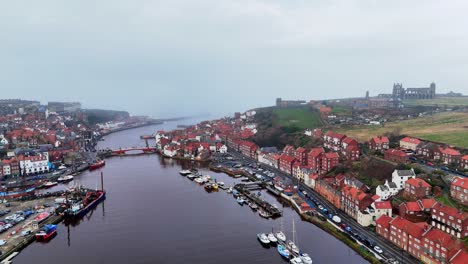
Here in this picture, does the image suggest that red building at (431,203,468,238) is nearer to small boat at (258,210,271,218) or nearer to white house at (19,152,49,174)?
small boat at (258,210,271,218)

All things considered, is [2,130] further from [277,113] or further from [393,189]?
[393,189]

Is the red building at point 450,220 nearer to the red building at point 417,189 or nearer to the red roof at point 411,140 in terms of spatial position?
the red building at point 417,189

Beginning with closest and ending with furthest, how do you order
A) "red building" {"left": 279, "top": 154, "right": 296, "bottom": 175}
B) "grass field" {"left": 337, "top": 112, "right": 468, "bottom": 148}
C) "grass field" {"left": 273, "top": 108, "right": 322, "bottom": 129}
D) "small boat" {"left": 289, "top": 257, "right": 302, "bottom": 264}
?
"small boat" {"left": 289, "top": 257, "right": 302, "bottom": 264} → "red building" {"left": 279, "top": 154, "right": 296, "bottom": 175} → "grass field" {"left": 337, "top": 112, "right": 468, "bottom": 148} → "grass field" {"left": 273, "top": 108, "right": 322, "bottom": 129}

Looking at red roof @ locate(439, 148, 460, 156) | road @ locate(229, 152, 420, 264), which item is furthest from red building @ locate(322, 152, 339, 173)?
red roof @ locate(439, 148, 460, 156)

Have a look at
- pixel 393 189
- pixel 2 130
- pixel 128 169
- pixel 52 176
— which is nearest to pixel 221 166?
pixel 128 169

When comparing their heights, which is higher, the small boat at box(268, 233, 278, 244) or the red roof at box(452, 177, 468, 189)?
the red roof at box(452, 177, 468, 189)

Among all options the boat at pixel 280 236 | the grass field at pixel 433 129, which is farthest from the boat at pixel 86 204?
the grass field at pixel 433 129

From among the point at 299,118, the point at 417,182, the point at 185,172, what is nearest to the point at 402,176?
the point at 417,182
